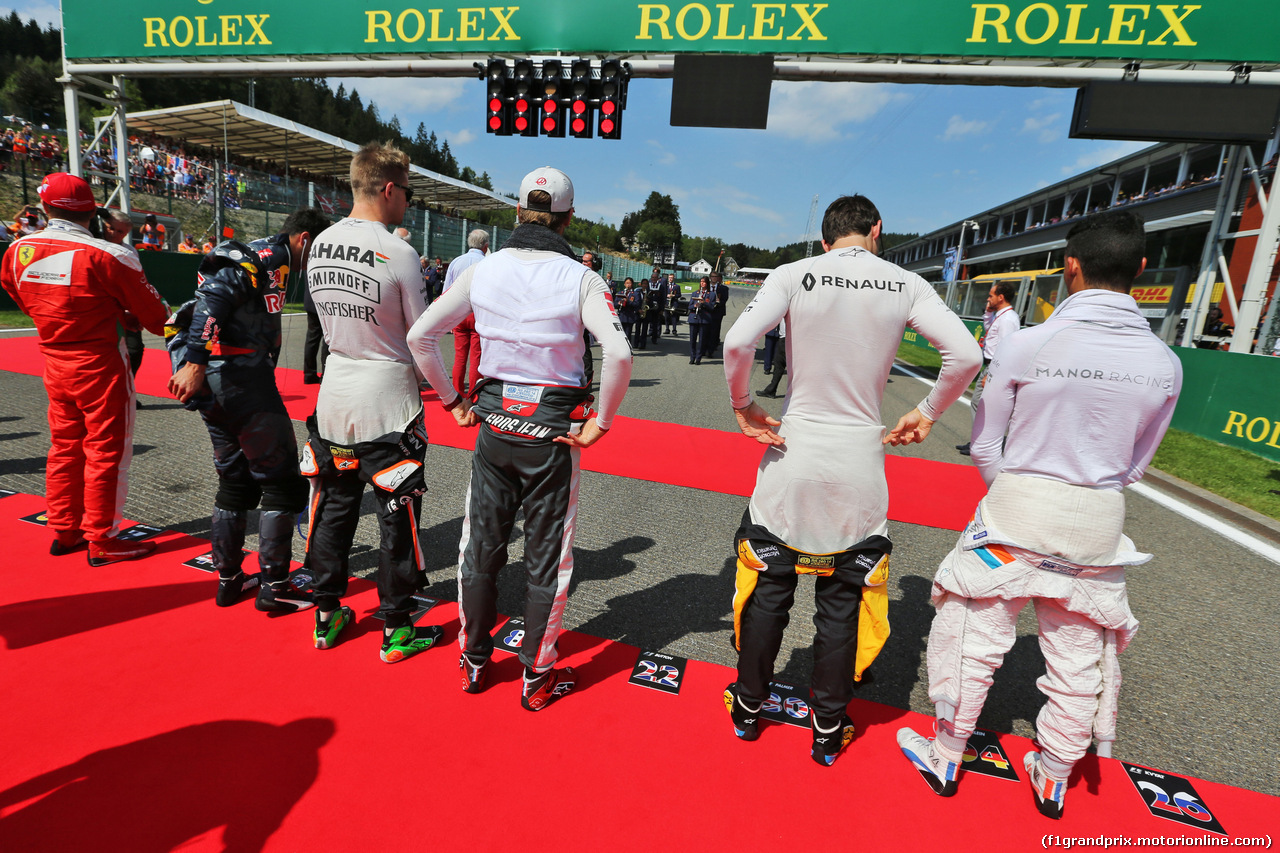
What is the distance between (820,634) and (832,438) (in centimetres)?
70

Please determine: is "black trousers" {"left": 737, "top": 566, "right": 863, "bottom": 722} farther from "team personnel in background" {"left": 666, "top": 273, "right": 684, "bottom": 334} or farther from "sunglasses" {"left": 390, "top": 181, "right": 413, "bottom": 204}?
"team personnel in background" {"left": 666, "top": 273, "right": 684, "bottom": 334}

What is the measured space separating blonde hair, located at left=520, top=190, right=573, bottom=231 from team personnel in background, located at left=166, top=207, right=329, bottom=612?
1329 mm

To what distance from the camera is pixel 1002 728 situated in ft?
8.00

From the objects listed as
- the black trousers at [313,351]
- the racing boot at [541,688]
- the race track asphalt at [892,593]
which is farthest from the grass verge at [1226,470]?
the black trousers at [313,351]

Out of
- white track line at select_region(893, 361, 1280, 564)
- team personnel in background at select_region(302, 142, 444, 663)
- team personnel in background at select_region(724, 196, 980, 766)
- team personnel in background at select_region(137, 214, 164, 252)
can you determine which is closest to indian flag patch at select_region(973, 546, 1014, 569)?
team personnel in background at select_region(724, 196, 980, 766)

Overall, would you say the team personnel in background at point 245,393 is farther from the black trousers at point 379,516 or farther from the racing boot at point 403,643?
the racing boot at point 403,643

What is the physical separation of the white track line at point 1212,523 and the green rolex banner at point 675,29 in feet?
19.4

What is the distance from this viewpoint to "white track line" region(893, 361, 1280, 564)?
4.49 metres

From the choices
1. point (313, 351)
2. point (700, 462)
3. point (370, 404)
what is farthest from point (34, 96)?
point (370, 404)

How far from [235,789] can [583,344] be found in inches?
71.3

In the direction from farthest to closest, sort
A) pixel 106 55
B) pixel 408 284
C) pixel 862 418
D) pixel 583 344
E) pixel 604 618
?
1. pixel 106 55
2. pixel 604 618
3. pixel 408 284
4. pixel 583 344
5. pixel 862 418

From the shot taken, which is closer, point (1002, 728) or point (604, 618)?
point (1002, 728)

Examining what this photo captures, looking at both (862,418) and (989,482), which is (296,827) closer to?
(862,418)

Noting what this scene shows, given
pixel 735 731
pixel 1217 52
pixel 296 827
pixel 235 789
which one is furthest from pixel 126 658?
pixel 1217 52
